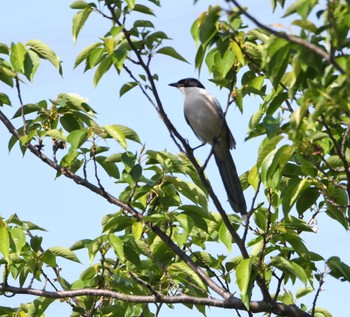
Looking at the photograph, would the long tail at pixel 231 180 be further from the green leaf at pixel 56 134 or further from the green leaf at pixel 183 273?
the green leaf at pixel 56 134

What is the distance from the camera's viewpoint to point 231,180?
7.91m

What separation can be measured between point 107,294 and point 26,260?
2.33 ft

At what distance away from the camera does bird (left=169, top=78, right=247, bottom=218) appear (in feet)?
26.8

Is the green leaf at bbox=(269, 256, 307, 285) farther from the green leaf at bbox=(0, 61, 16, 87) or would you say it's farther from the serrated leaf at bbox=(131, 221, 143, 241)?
the green leaf at bbox=(0, 61, 16, 87)

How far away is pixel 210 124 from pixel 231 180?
1375mm

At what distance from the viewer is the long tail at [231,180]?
288 inches

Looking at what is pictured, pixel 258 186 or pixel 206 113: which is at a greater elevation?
pixel 206 113

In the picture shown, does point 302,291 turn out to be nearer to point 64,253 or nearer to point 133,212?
point 133,212

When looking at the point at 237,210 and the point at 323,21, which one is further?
the point at 237,210

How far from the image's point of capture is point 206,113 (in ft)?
30.3

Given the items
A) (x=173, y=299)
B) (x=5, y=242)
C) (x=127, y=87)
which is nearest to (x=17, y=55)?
(x=127, y=87)

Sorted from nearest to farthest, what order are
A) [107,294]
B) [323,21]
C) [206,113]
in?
[323,21] < [107,294] < [206,113]

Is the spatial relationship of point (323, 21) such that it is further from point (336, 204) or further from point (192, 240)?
point (192, 240)

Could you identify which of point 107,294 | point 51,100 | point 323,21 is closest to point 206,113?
→ point 51,100
